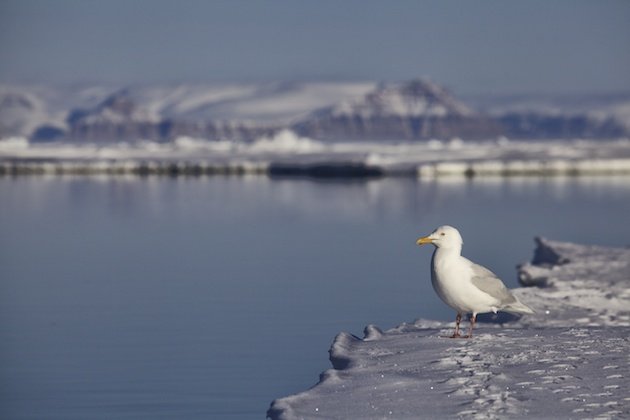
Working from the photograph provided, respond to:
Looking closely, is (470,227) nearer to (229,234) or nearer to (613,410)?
(229,234)

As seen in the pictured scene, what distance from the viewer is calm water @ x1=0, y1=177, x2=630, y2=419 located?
945cm

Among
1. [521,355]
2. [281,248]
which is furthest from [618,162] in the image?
[521,355]

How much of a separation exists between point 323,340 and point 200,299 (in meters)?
3.35

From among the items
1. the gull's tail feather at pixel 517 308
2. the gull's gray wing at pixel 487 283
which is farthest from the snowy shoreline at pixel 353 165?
the gull's gray wing at pixel 487 283

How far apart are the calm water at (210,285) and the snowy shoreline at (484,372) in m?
0.78

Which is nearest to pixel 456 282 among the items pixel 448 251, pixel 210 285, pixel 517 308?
pixel 448 251

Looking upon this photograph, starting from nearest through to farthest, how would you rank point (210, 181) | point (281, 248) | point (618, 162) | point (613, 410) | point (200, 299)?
1. point (613, 410)
2. point (200, 299)
3. point (281, 248)
4. point (210, 181)
5. point (618, 162)

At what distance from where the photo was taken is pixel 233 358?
10.5 meters

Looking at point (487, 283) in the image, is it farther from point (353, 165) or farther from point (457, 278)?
point (353, 165)

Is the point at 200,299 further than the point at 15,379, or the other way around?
the point at 200,299

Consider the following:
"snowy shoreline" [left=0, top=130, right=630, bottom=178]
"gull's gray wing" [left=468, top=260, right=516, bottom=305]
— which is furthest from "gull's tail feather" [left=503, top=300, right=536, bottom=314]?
"snowy shoreline" [left=0, top=130, right=630, bottom=178]

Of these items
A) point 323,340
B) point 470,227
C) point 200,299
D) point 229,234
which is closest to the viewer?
point 323,340

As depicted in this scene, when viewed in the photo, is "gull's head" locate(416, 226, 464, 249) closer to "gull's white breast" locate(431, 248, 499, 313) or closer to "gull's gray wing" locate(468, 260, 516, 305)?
"gull's white breast" locate(431, 248, 499, 313)

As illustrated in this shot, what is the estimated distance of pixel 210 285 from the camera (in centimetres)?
1578
